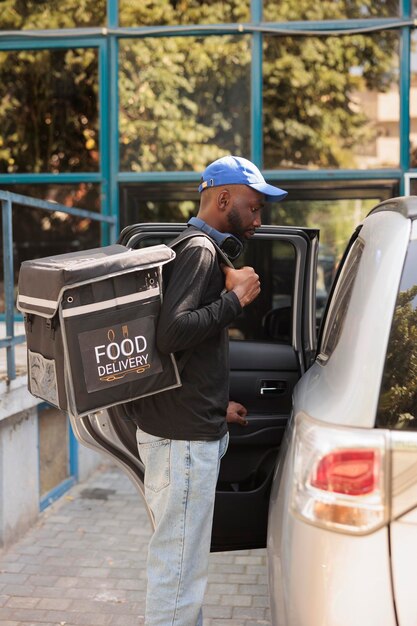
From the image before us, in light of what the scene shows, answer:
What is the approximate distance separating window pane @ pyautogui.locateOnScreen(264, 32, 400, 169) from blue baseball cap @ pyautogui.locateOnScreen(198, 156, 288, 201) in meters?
3.93

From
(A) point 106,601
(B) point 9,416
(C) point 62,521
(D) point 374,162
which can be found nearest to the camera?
(A) point 106,601

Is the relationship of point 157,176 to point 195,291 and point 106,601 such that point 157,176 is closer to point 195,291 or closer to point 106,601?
point 106,601

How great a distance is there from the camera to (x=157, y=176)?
6625mm

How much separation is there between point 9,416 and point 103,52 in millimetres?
3672

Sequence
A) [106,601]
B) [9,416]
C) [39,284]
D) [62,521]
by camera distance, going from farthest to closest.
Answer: [62,521] → [9,416] → [106,601] → [39,284]

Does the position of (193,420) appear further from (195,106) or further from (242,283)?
(195,106)

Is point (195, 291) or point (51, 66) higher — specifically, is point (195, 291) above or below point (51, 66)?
below

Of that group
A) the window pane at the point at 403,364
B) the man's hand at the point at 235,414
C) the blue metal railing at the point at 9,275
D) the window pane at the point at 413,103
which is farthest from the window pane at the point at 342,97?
the window pane at the point at 403,364

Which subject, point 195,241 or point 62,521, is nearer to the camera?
point 195,241

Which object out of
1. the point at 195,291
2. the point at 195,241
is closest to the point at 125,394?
the point at 195,291

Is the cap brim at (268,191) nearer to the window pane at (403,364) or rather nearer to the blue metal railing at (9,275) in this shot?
the window pane at (403,364)

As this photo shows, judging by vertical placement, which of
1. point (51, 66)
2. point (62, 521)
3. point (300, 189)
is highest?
point (51, 66)

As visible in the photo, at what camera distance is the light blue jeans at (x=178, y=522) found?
A: 257 centimetres

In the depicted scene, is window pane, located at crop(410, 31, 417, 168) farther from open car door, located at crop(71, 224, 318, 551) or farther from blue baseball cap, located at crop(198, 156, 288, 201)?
blue baseball cap, located at crop(198, 156, 288, 201)
